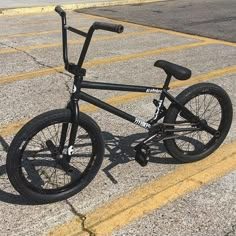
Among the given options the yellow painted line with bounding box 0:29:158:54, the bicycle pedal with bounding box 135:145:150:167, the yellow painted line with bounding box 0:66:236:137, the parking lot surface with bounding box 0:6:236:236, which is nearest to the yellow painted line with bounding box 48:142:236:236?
the parking lot surface with bounding box 0:6:236:236

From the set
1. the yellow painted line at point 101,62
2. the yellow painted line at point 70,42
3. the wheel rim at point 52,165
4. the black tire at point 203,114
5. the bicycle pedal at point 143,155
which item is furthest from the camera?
the yellow painted line at point 70,42

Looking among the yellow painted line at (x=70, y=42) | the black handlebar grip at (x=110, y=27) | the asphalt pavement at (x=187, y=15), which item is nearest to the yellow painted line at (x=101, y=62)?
the asphalt pavement at (x=187, y=15)

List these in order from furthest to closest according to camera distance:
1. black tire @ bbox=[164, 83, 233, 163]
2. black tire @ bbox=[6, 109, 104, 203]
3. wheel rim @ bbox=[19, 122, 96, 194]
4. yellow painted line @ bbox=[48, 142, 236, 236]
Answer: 1. black tire @ bbox=[164, 83, 233, 163]
2. wheel rim @ bbox=[19, 122, 96, 194]
3. yellow painted line @ bbox=[48, 142, 236, 236]
4. black tire @ bbox=[6, 109, 104, 203]

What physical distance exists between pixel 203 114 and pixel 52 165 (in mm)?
2043

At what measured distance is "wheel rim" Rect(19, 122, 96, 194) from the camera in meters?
3.57

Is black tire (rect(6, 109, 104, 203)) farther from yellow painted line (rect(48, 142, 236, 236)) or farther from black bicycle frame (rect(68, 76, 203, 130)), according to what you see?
yellow painted line (rect(48, 142, 236, 236))

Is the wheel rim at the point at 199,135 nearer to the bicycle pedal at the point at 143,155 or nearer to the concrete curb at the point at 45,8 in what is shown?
the bicycle pedal at the point at 143,155

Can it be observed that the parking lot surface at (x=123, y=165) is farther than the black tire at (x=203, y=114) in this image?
No

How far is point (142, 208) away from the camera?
11.6 ft

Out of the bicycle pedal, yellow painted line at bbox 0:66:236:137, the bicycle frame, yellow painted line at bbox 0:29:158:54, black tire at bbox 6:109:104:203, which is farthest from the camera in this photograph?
yellow painted line at bbox 0:29:158:54

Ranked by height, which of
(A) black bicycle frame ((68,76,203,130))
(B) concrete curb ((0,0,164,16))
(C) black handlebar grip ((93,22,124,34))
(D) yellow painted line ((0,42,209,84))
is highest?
(C) black handlebar grip ((93,22,124,34))

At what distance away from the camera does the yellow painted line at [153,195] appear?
10.8 feet

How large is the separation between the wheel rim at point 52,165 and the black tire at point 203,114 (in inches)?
→ 34.1

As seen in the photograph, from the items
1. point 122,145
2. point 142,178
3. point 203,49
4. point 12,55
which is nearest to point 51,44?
point 12,55
